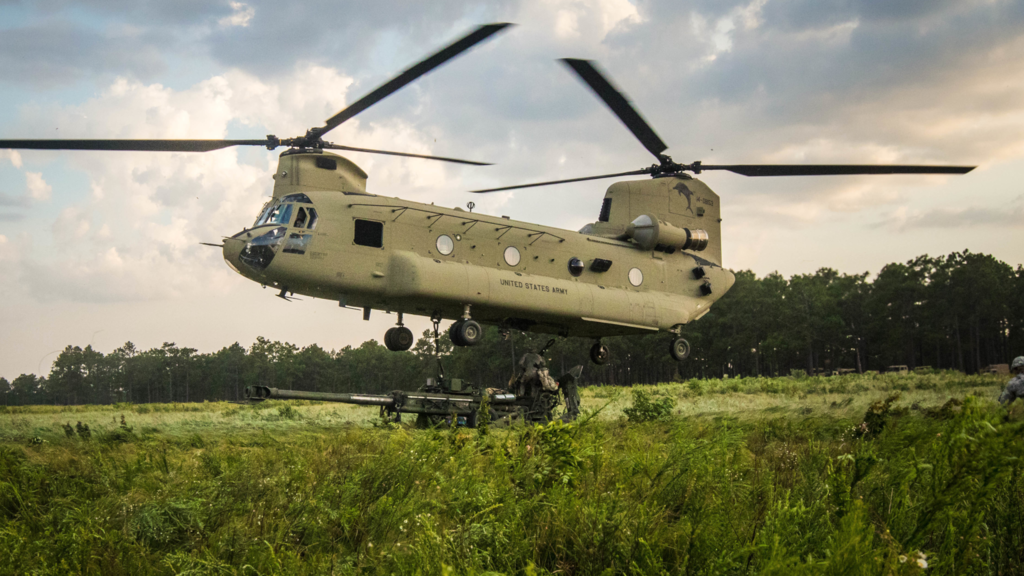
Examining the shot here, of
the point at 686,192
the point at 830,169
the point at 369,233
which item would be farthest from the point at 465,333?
the point at 830,169

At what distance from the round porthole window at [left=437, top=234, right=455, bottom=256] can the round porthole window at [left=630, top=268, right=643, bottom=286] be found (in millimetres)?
5155

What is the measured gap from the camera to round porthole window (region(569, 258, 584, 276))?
16406 mm

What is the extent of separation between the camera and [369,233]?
46.2ft

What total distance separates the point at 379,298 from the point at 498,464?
9389 millimetres

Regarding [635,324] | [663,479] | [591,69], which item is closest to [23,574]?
[663,479]

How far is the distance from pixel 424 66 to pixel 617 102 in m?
4.69

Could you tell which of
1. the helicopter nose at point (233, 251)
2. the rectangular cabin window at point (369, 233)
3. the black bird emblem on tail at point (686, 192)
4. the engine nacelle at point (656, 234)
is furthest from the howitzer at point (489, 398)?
the black bird emblem on tail at point (686, 192)

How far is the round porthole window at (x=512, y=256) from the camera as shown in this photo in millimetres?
15539

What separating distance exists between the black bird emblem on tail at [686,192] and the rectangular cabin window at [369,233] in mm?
8720

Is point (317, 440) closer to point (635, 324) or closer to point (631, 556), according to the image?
point (631, 556)

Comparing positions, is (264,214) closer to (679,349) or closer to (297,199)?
(297,199)

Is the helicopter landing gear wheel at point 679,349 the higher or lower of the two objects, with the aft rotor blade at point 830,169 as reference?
lower

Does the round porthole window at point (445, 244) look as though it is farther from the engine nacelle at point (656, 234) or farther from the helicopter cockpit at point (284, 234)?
the engine nacelle at point (656, 234)

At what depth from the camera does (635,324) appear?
55.8ft
